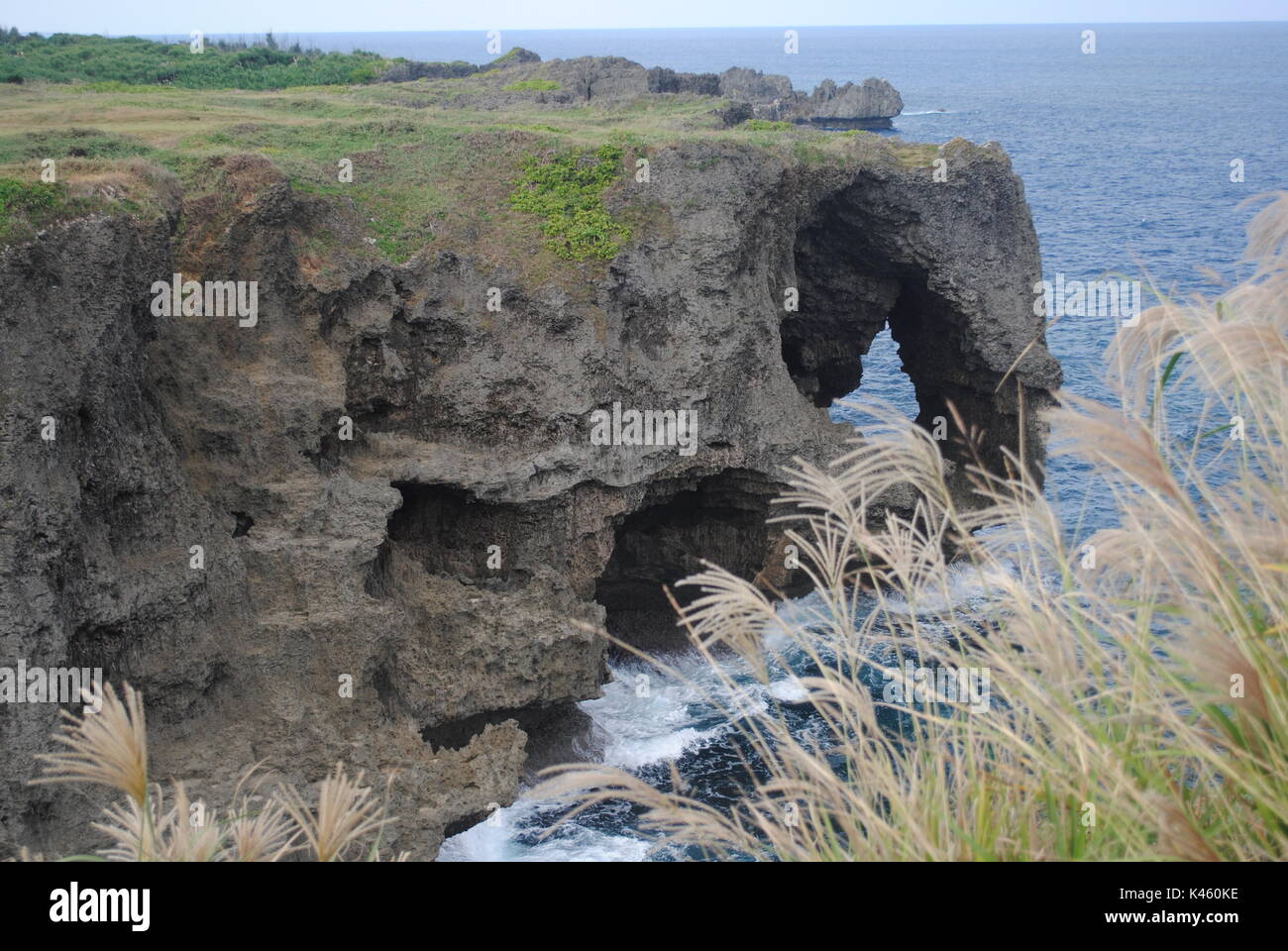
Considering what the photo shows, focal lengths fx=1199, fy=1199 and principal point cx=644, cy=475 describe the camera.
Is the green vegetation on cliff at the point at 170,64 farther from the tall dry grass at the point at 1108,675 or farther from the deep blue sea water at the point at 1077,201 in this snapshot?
the tall dry grass at the point at 1108,675

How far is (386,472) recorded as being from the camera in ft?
69.8

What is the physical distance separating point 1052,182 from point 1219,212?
16821mm

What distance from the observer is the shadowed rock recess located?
54.5 feet

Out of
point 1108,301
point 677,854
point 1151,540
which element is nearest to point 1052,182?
point 1108,301

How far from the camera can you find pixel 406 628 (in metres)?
20.9

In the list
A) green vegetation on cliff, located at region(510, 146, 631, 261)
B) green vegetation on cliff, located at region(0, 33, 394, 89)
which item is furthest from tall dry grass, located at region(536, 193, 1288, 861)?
green vegetation on cliff, located at region(0, 33, 394, 89)

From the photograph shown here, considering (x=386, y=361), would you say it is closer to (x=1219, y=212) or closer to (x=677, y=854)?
(x=677, y=854)

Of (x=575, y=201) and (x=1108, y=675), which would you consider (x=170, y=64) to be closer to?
(x=575, y=201)

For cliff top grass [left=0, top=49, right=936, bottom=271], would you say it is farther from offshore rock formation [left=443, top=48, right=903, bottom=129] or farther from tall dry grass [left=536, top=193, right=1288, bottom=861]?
tall dry grass [left=536, top=193, right=1288, bottom=861]

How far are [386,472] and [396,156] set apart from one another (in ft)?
25.4

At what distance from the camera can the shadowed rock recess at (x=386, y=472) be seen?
655 inches

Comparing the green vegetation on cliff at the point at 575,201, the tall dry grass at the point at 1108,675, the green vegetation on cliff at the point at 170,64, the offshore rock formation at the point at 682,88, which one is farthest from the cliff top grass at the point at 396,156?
the tall dry grass at the point at 1108,675

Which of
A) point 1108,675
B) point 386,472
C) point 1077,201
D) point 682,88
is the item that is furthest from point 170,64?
point 1077,201
